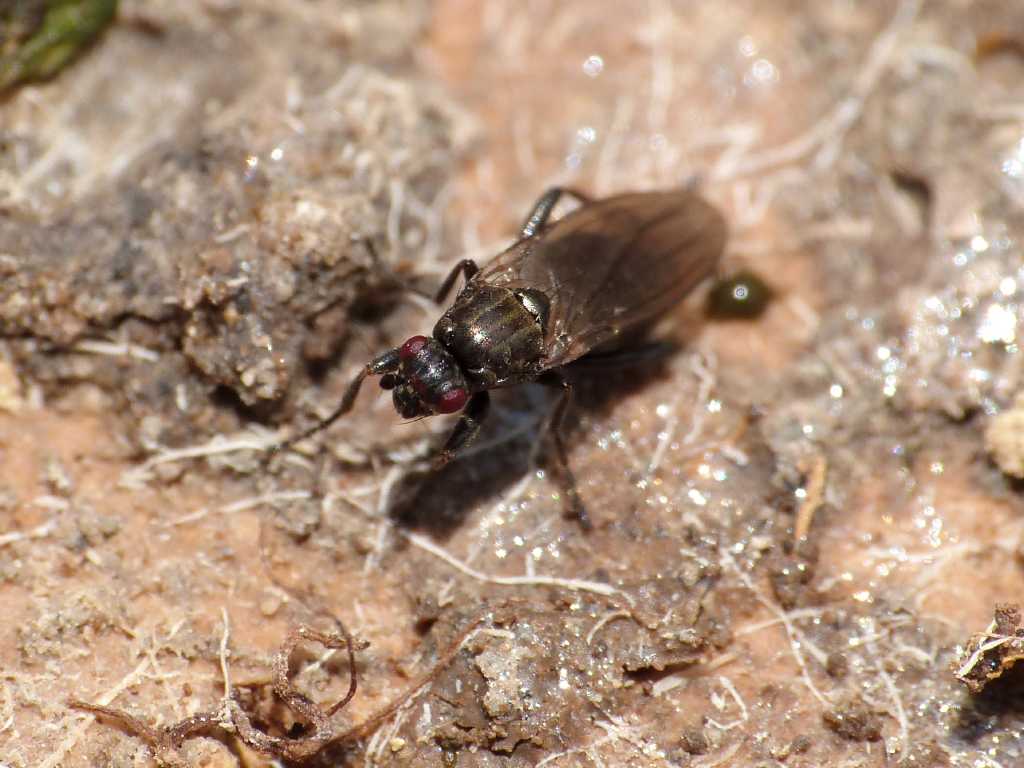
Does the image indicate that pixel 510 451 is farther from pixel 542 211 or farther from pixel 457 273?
pixel 542 211

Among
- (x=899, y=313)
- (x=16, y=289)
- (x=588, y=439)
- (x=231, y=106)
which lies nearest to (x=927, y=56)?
(x=899, y=313)

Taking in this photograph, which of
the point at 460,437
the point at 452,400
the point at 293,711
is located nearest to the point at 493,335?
the point at 452,400

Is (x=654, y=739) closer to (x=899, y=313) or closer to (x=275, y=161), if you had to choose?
(x=899, y=313)

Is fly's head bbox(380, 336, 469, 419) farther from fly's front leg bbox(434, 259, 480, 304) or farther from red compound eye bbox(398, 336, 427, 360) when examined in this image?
fly's front leg bbox(434, 259, 480, 304)

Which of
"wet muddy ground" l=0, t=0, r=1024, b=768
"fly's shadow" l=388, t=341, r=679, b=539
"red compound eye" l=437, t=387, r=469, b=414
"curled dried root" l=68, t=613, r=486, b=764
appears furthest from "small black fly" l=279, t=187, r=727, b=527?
"curled dried root" l=68, t=613, r=486, b=764

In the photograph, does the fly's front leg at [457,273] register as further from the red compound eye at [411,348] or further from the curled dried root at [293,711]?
the curled dried root at [293,711]

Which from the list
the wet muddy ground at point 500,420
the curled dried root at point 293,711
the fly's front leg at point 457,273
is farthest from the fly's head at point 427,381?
the curled dried root at point 293,711
